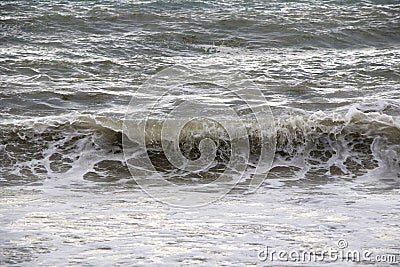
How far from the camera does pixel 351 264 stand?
2957 mm

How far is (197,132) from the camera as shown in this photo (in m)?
5.84

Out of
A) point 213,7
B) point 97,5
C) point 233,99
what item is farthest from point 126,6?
point 233,99

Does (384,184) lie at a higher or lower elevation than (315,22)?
lower

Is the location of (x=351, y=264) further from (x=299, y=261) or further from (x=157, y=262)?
(x=157, y=262)

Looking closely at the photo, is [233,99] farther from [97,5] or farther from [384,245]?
[97,5]

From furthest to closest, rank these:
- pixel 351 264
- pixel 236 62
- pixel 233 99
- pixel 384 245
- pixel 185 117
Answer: pixel 236 62
pixel 233 99
pixel 185 117
pixel 384 245
pixel 351 264

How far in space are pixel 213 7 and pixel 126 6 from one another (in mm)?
1276

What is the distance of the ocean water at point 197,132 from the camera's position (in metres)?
3.33

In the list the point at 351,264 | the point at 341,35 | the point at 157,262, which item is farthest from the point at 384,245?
the point at 341,35

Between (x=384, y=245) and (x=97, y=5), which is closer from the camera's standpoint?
(x=384, y=245)

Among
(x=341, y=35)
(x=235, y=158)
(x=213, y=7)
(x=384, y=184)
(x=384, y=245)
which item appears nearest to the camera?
(x=384, y=245)

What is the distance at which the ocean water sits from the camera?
3.33 meters

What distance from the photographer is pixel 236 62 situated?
786 centimetres

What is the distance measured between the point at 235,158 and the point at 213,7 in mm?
5218
